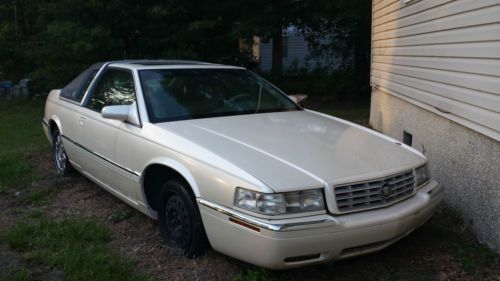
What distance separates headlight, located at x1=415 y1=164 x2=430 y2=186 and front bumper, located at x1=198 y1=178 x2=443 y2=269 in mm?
381

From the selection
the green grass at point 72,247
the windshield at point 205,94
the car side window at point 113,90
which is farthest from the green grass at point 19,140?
the windshield at point 205,94

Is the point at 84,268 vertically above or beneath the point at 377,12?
beneath

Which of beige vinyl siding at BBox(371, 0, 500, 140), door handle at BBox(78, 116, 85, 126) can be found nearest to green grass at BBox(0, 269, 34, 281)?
door handle at BBox(78, 116, 85, 126)

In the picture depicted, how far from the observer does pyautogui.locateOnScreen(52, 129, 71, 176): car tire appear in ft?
20.4

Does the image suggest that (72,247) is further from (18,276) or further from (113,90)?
(113,90)

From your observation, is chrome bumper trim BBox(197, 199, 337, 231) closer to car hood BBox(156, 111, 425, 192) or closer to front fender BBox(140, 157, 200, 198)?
car hood BBox(156, 111, 425, 192)

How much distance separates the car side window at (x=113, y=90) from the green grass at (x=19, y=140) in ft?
5.07

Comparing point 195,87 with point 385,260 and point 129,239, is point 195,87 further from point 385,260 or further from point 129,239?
point 385,260

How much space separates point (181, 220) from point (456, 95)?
2793 millimetres

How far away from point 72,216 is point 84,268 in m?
1.33

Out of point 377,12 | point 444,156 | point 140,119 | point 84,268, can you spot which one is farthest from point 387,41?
point 84,268

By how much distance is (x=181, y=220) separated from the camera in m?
3.87

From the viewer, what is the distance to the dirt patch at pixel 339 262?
3.62 metres

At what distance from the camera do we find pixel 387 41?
26.9 ft
